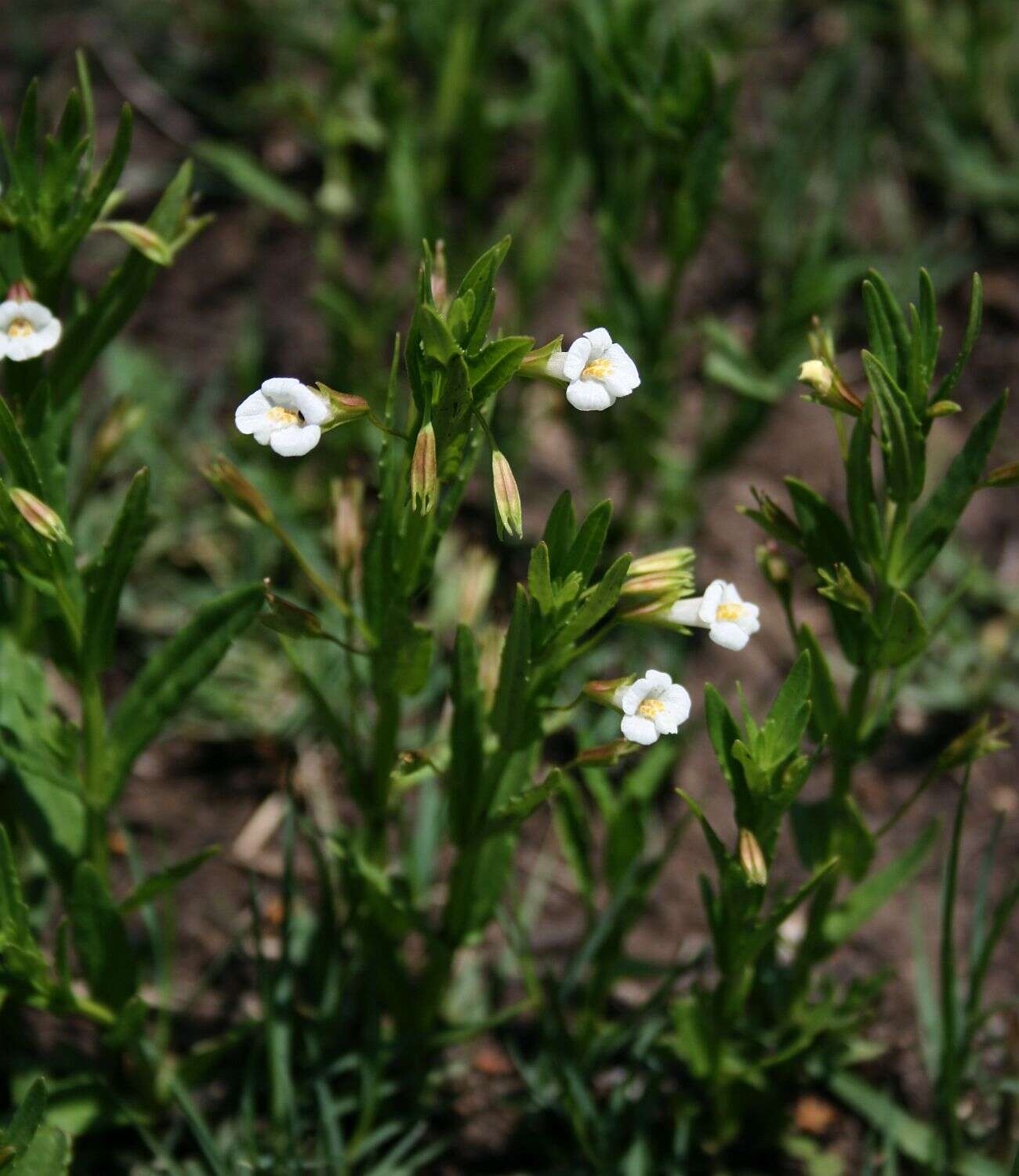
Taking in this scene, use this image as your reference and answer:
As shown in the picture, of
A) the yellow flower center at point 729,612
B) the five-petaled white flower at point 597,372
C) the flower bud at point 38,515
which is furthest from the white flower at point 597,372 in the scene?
the flower bud at point 38,515

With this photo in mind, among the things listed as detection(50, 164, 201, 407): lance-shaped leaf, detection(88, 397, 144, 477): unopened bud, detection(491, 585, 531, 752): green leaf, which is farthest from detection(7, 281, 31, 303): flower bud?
detection(491, 585, 531, 752): green leaf

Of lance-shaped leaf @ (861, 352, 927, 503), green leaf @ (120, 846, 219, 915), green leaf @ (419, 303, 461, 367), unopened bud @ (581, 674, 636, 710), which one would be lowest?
green leaf @ (120, 846, 219, 915)

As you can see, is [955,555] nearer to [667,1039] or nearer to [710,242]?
[710,242]

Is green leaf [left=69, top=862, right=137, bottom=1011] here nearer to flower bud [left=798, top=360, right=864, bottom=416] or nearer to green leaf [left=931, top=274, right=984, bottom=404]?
flower bud [left=798, top=360, right=864, bottom=416]

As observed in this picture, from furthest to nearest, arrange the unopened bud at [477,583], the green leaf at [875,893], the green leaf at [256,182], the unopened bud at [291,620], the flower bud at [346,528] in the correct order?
the green leaf at [256,182], the unopened bud at [477,583], the green leaf at [875,893], the flower bud at [346,528], the unopened bud at [291,620]

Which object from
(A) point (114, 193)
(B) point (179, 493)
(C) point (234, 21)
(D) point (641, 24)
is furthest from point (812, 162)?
(A) point (114, 193)

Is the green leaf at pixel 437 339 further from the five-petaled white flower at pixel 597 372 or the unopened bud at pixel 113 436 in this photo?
the unopened bud at pixel 113 436
